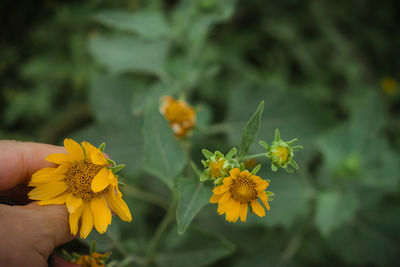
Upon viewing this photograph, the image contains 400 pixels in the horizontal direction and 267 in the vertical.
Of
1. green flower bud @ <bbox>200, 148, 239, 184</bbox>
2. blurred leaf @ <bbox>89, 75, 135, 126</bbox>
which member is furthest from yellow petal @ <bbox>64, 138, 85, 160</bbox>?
blurred leaf @ <bbox>89, 75, 135, 126</bbox>

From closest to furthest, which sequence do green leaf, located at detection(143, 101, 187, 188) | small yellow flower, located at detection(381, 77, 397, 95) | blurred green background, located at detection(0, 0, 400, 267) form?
1. green leaf, located at detection(143, 101, 187, 188)
2. blurred green background, located at detection(0, 0, 400, 267)
3. small yellow flower, located at detection(381, 77, 397, 95)

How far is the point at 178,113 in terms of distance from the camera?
134 cm

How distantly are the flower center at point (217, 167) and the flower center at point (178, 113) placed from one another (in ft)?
1.66

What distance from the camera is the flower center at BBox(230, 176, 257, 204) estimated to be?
83 centimetres

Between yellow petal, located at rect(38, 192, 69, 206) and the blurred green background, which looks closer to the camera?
yellow petal, located at rect(38, 192, 69, 206)

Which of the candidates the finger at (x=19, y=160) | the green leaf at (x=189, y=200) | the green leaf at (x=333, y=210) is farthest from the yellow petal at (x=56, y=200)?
the green leaf at (x=333, y=210)

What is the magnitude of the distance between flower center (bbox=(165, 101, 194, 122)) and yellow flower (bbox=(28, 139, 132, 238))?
1.64ft

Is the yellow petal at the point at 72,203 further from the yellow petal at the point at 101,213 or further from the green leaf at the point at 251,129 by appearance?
the green leaf at the point at 251,129

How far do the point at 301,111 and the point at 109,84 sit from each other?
46.6 inches

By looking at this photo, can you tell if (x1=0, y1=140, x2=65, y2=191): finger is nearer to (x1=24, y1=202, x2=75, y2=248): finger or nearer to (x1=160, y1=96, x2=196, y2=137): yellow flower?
(x1=24, y1=202, x2=75, y2=248): finger

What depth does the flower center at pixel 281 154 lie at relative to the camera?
863 millimetres

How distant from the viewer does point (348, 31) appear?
2.74 m

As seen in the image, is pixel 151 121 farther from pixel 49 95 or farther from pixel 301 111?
pixel 49 95

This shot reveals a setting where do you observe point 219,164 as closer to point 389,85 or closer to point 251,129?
point 251,129
